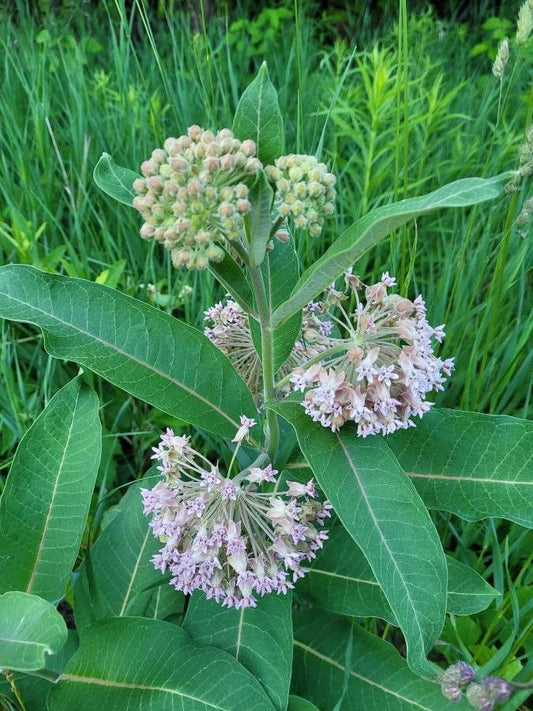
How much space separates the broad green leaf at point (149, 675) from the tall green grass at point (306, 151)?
62cm

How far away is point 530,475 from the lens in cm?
118

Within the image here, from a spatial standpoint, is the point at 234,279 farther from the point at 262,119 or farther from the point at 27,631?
the point at 27,631

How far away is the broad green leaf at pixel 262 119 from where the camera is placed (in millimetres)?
1148

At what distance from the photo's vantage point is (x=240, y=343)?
56.7 inches

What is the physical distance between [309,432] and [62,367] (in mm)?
1172

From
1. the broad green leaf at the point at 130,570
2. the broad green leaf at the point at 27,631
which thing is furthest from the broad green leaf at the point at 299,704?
the broad green leaf at the point at 27,631

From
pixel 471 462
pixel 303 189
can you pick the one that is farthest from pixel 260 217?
pixel 471 462

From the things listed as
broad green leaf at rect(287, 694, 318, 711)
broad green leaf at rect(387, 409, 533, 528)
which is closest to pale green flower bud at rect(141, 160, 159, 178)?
broad green leaf at rect(387, 409, 533, 528)

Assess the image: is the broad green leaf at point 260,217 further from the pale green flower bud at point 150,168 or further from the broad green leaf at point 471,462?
the broad green leaf at point 471,462

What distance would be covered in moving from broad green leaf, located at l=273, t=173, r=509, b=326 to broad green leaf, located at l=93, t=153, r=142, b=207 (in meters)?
0.37

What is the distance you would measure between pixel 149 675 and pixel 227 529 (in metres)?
0.31

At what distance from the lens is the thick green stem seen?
1.09 meters

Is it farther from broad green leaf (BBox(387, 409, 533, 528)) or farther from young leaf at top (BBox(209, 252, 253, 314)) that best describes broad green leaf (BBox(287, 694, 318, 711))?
young leaf at top (BBox(209, 252, 253, 314))

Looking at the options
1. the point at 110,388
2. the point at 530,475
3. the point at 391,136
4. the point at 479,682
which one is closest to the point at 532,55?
the point at 391,136
